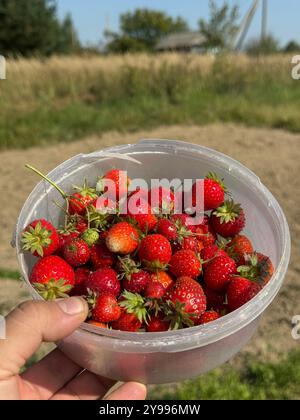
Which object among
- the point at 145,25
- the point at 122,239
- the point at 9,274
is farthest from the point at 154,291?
Answer: the point at 145,25

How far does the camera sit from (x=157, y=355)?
99cm

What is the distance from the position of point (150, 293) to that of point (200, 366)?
0.67 ft

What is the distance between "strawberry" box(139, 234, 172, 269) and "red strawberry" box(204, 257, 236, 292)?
0.36 feet

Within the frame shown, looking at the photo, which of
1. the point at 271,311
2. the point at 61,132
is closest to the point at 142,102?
the point at 61,132

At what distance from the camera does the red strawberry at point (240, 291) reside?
1.07 meters

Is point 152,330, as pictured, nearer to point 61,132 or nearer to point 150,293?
point 150,293

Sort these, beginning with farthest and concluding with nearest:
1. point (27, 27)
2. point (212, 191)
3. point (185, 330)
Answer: point (27, 27)
point (212, 191)
point (185, 330)

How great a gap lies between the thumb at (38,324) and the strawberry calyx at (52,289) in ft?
0.24

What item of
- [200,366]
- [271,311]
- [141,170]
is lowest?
[271,311]

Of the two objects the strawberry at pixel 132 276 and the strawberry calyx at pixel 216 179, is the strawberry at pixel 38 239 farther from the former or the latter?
the strawberry calyx at pixel 216 179

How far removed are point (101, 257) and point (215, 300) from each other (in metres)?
0.31

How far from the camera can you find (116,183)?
4.33 feet

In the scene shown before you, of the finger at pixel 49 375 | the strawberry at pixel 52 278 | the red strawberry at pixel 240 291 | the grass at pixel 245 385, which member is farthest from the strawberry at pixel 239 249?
the grass at pixel 245 385

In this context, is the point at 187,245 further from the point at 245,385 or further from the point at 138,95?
the point at 138,95
